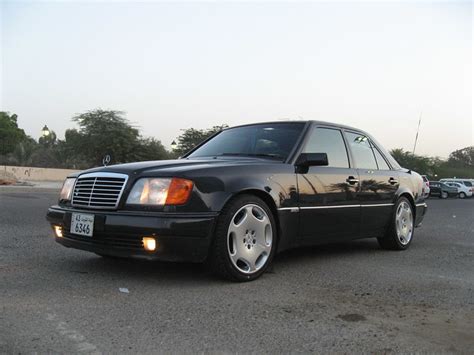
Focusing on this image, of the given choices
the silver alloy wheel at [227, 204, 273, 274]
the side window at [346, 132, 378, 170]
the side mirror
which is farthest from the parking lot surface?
the side window at [346, 132, 378, 170]

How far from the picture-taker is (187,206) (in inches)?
154

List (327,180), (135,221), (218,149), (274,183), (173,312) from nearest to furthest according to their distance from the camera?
(173,312) < (135,221) < (274,183) < (327,180) < (218,149)

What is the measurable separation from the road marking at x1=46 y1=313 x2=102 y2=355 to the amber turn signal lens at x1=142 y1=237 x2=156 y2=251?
0.90 metres

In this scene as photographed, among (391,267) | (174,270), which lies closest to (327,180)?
(391,267)

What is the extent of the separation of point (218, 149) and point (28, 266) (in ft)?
7.32

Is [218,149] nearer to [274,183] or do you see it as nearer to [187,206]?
[274,183]

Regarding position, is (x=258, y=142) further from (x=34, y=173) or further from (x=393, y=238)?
(x=34, y=173)

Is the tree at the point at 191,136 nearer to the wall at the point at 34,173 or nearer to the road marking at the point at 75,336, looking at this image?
the wall at the point at 34,173

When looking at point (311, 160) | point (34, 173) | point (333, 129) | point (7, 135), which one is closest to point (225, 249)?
point (311, 160)

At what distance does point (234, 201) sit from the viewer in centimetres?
416

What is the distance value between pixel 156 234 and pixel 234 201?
2.40ft

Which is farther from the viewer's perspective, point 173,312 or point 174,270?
point 174,270

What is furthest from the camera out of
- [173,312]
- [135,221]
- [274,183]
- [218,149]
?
[218,149]

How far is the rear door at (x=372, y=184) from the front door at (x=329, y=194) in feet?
0.56
